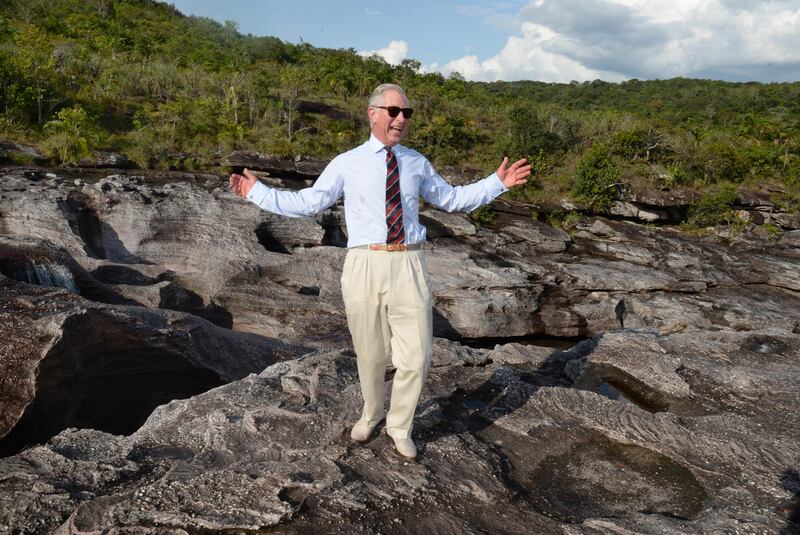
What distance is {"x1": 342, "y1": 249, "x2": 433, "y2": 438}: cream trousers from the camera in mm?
3652

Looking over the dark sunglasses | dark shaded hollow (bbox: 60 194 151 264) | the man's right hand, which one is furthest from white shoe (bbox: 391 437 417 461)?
dark shaded hollow (bbox: 60 194 151 264)

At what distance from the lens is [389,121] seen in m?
3.61

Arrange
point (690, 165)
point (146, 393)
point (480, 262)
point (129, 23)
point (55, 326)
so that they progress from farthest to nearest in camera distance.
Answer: point (129, 23) → point (690, 165) → point (480, 262) → point (146, 393) → point (55, 326)

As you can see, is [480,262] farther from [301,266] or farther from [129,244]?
[129,244]

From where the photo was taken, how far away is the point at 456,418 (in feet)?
15.3

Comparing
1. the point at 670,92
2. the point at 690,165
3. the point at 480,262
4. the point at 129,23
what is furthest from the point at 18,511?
the point at 670,92

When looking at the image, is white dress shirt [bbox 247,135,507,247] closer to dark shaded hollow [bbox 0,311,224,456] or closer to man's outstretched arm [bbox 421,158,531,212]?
man's outstretched arm [bbox 421,158,531,212]

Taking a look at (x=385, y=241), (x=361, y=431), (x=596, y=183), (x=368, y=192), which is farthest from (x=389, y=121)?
(x=596, y=183)

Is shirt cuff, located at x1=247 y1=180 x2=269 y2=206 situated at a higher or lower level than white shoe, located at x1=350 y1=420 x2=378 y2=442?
higher

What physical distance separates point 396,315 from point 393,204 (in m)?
0.72

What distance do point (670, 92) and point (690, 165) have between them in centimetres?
4790

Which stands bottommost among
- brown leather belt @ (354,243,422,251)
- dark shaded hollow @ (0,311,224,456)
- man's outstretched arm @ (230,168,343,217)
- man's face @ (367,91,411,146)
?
dark shaded hollow @ (0,311,224,456)

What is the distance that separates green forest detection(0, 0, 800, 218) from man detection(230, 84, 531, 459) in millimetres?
20484

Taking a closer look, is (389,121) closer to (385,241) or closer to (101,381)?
(385,241)
